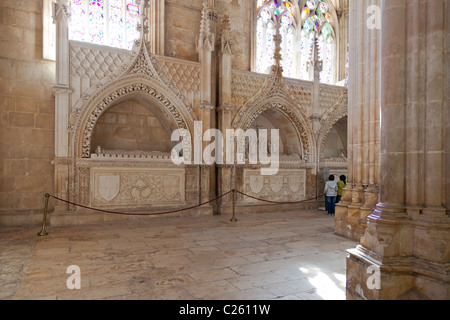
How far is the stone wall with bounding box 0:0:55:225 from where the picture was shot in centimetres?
675

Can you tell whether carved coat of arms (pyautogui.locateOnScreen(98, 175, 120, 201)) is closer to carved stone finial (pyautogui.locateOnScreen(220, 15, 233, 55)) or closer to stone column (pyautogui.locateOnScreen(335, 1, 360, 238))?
carved stone finial (pyautogui.locateOnScreen(220, 15, 233, 55))

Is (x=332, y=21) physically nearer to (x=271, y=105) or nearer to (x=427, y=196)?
(x=271, y=105)

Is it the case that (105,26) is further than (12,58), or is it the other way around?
(105,26)

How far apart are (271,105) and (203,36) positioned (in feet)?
8.86

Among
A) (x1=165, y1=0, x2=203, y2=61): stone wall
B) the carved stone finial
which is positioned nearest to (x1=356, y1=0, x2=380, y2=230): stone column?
the carved stone finial

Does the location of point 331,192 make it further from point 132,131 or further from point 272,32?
point 272,32

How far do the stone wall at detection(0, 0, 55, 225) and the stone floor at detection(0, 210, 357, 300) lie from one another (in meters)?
0.96

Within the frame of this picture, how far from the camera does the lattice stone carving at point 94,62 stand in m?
6.92

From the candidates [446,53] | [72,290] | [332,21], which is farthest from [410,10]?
[332,21]

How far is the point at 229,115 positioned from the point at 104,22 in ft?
13.6

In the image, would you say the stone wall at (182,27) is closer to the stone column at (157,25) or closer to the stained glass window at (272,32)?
the stone column at (157,25)

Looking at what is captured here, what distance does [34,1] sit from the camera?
279 inches

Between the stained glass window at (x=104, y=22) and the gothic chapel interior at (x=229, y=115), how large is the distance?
0.03 metres

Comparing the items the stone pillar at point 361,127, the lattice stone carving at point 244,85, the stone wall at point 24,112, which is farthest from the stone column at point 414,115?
the stone wall at point 24,112
